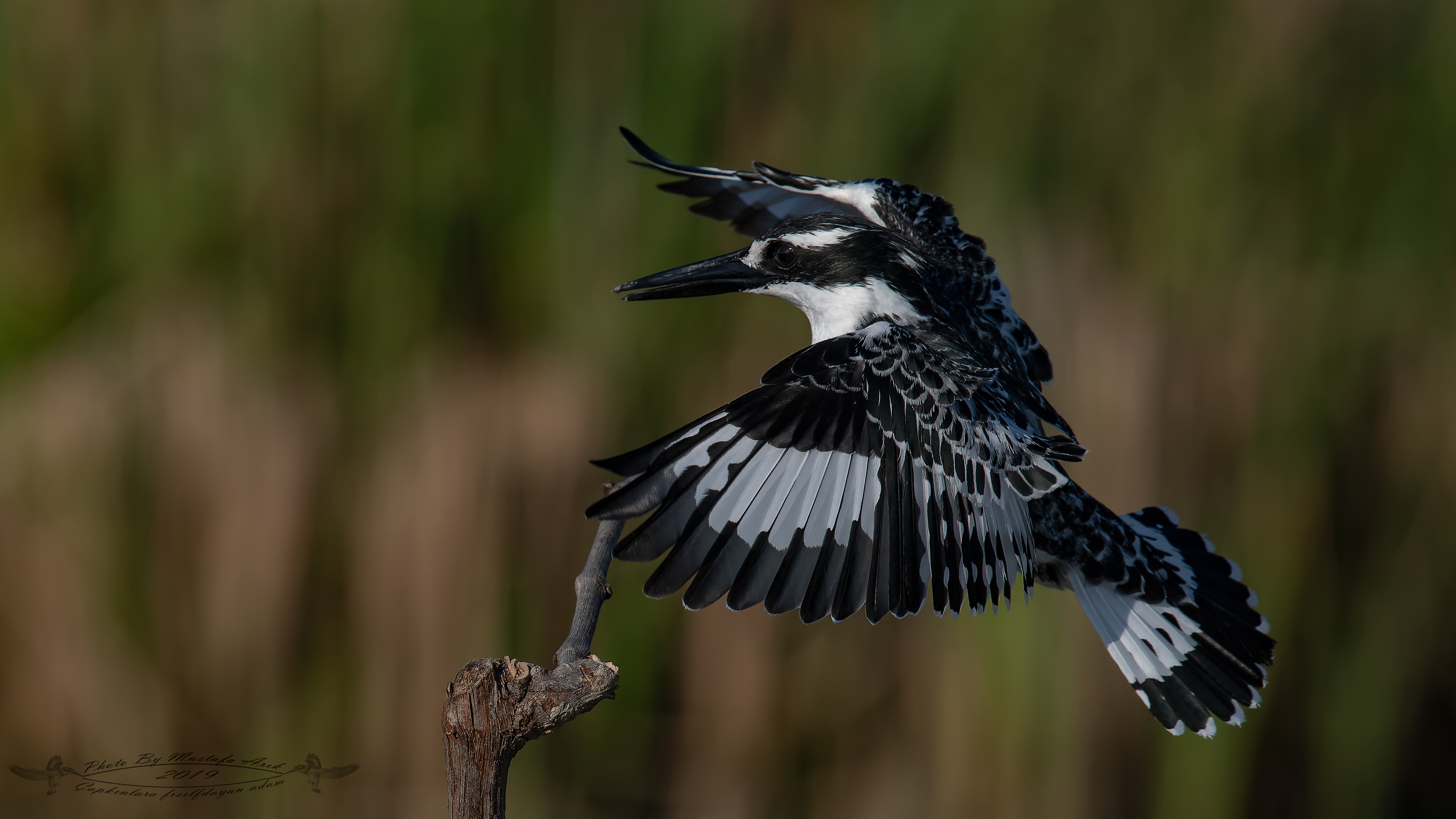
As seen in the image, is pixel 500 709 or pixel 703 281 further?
pixel 703 281

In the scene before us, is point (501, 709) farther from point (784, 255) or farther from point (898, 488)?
point (784, 255)

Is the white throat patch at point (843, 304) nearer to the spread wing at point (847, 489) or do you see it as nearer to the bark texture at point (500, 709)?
the spread wing at point (847, 489)

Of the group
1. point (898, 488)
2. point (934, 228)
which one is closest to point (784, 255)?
point (934, 228)

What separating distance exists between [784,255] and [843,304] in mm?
127

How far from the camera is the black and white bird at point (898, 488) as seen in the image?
47.9 inches

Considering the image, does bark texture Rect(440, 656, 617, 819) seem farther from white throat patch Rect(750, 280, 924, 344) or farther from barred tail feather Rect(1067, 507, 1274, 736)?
barred tail feather Rect(1067, 507, 1274, 736)

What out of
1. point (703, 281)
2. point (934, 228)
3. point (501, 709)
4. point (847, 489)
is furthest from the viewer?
point (934, 228)

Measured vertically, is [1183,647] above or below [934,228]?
below

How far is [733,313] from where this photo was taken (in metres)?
2.28

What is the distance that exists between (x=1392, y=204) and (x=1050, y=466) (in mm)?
1505

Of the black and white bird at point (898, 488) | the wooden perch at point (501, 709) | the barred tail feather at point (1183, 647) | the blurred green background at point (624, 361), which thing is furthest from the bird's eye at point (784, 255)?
the wooden perch at point (501, 709)

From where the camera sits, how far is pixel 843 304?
1.68 m

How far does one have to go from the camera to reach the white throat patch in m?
1.63

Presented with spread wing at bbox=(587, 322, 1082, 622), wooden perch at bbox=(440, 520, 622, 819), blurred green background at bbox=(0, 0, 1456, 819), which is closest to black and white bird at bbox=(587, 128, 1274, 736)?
spread wing at bbox=(587, 322, 1082, 622)
